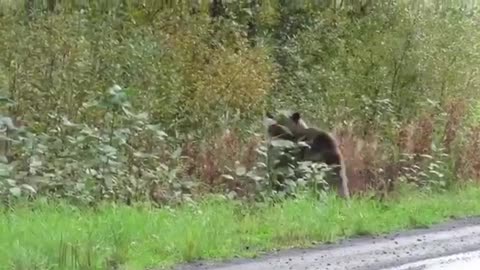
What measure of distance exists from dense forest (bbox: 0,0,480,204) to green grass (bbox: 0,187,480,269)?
92 cm

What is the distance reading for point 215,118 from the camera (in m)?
14.5

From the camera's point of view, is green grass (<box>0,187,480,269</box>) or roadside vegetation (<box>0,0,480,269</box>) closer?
green grass (<box>0,187,480,269</box>)

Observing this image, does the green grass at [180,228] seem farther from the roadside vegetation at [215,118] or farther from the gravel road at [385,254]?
the gravel road at [385,254]

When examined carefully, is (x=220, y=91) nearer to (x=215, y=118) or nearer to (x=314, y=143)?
(x=215, y=118)

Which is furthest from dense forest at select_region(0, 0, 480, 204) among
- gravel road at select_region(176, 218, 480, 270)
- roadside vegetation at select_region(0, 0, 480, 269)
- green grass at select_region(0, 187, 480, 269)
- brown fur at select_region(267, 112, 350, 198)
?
gravel road at select_region(176, 218, 480, 270)

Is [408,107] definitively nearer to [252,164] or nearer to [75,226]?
[252,164]

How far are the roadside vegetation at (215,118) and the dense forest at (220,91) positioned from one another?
0.03 metres

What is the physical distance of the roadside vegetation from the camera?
945 centimetres

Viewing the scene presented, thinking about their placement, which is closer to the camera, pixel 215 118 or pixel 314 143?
pixel 314 143

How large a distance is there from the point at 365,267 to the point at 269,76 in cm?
788

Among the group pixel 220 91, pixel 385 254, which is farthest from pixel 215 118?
pixel 385 254

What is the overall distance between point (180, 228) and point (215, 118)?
18.1 ft

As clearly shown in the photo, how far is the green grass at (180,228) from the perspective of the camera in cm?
783

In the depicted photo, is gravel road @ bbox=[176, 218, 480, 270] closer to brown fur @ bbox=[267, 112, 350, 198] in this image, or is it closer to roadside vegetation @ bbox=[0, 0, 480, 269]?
roadside vegetation @ bbox=[0, 0, 480, 269]
